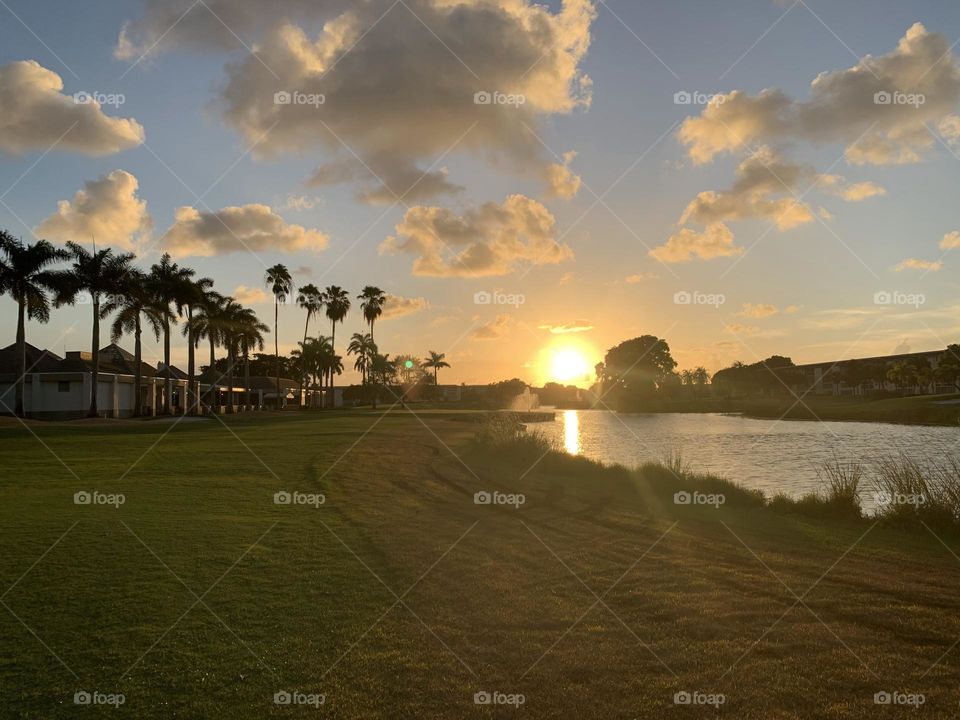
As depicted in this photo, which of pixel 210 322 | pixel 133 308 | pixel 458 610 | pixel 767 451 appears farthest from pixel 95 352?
Result: pixel 458 610

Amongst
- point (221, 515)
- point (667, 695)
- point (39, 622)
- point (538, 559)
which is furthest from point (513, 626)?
point (221, 515)

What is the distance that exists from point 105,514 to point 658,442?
1372 inches

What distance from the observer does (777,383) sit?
148 m

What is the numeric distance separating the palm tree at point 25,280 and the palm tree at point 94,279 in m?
1.25

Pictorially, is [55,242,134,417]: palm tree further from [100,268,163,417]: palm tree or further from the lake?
the lake

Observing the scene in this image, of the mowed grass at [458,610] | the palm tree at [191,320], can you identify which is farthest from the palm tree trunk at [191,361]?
the mowed grass at [458,610]

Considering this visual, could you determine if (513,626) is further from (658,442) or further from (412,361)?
(412,361)

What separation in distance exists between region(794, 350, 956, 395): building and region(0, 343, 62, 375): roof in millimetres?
120279

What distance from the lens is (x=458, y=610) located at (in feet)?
25.0

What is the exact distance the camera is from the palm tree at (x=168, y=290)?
5816 centimetres

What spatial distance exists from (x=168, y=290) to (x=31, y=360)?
12.5 metres

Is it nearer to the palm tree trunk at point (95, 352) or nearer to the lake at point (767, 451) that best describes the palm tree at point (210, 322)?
the palm tree trunk at point (95, 352)

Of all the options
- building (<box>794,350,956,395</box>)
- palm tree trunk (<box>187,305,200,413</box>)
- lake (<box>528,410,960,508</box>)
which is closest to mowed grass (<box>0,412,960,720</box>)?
lake (<box>528,410,960,508</box>)

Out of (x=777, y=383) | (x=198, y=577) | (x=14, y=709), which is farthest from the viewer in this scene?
(x=777, y=383)
